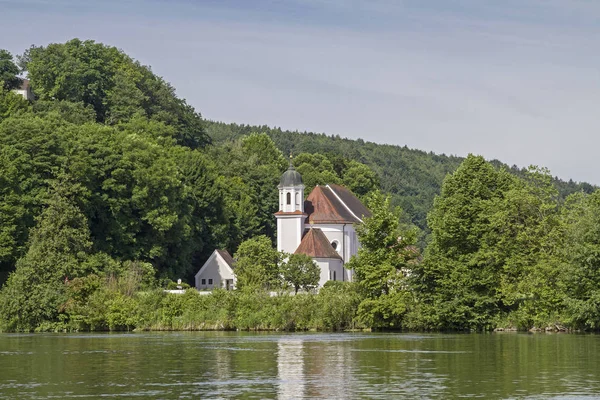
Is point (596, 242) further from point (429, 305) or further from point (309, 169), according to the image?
point (309, 169)

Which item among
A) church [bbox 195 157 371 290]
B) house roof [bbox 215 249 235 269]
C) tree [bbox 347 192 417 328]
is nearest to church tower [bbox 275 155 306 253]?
church [bbox 195 157 371 290]

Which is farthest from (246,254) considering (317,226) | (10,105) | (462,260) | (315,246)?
(462,260)

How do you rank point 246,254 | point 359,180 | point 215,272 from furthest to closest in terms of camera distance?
1. point 359,180
2. point 215,272
3. point 246,254

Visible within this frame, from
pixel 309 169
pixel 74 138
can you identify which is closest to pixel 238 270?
pixel 74 138

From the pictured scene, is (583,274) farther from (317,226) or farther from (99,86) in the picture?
(99,86)

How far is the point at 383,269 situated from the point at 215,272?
142 feet

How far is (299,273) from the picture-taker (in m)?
104

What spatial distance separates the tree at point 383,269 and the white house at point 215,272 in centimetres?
3948

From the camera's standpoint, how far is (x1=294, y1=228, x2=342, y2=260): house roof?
118 m

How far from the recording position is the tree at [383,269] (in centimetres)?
7131

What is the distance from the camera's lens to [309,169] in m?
151

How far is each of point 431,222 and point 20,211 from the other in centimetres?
3039

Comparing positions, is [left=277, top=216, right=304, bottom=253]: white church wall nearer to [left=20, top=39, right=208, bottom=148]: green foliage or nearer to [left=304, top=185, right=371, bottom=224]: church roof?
[left=304, top=185, right=371, bottom=224]: church roof

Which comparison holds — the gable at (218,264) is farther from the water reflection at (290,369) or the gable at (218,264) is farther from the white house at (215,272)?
the water reflection at (290,369)
